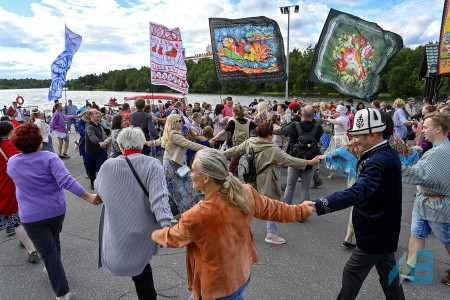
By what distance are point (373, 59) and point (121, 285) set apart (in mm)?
6173

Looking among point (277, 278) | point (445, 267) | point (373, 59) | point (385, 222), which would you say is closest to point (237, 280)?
point (385, 222)

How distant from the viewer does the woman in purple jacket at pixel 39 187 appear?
2.76 m

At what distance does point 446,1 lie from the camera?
1015 centimetres

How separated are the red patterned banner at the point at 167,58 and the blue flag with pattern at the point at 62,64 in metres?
3.03

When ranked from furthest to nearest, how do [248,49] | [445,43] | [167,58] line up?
[445,43] < [167,58] < [248,49]

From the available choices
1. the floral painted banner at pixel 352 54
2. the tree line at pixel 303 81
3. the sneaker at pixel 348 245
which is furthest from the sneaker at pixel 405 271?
the tree line at pixel 303 81

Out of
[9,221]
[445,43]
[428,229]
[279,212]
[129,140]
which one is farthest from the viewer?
[445,43]

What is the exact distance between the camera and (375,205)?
86.6 inches

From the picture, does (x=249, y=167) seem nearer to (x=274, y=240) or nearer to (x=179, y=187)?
(x=274, y=240)

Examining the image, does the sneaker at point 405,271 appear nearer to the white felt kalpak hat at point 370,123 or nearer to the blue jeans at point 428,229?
the blue jeans at point 428,229

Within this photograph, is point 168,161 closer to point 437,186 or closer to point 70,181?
point 70,181

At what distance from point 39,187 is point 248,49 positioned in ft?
22.7

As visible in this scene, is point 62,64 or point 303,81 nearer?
point 62,64

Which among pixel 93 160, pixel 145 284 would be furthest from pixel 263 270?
pixel 93 160
